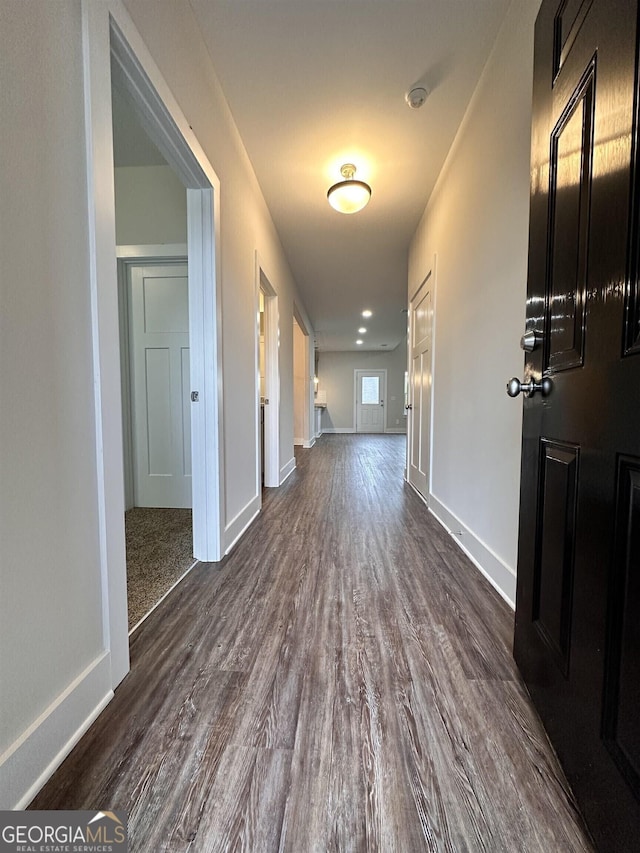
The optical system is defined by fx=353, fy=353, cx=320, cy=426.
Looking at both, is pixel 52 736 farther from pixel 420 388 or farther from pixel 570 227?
pixel 420 388

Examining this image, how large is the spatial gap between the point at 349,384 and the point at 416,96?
9.23 m

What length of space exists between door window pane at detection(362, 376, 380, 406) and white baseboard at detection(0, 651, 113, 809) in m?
10.4

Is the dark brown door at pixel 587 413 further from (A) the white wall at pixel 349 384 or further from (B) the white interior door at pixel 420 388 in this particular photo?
(A) the white wall at pixel 349 384

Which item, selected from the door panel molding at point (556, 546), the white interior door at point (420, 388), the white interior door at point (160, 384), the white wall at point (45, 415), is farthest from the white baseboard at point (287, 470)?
the door panel molding at point (556, 546)

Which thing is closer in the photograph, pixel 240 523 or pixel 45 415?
pixel 45 415

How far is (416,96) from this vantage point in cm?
189

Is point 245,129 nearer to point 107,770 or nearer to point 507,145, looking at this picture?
point 507,145

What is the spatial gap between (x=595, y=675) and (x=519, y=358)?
1.13 metres

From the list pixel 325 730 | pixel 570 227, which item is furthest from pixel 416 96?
pixel 325 730

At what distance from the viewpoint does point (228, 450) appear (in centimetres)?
206

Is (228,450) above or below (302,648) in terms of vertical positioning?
above

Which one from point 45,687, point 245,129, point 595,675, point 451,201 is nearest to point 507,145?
point 451,201

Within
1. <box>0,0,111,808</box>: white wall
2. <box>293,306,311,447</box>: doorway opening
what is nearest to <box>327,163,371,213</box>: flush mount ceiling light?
<box>0,0,111,808</box>: white wall

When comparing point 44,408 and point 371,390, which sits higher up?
point 371,390
